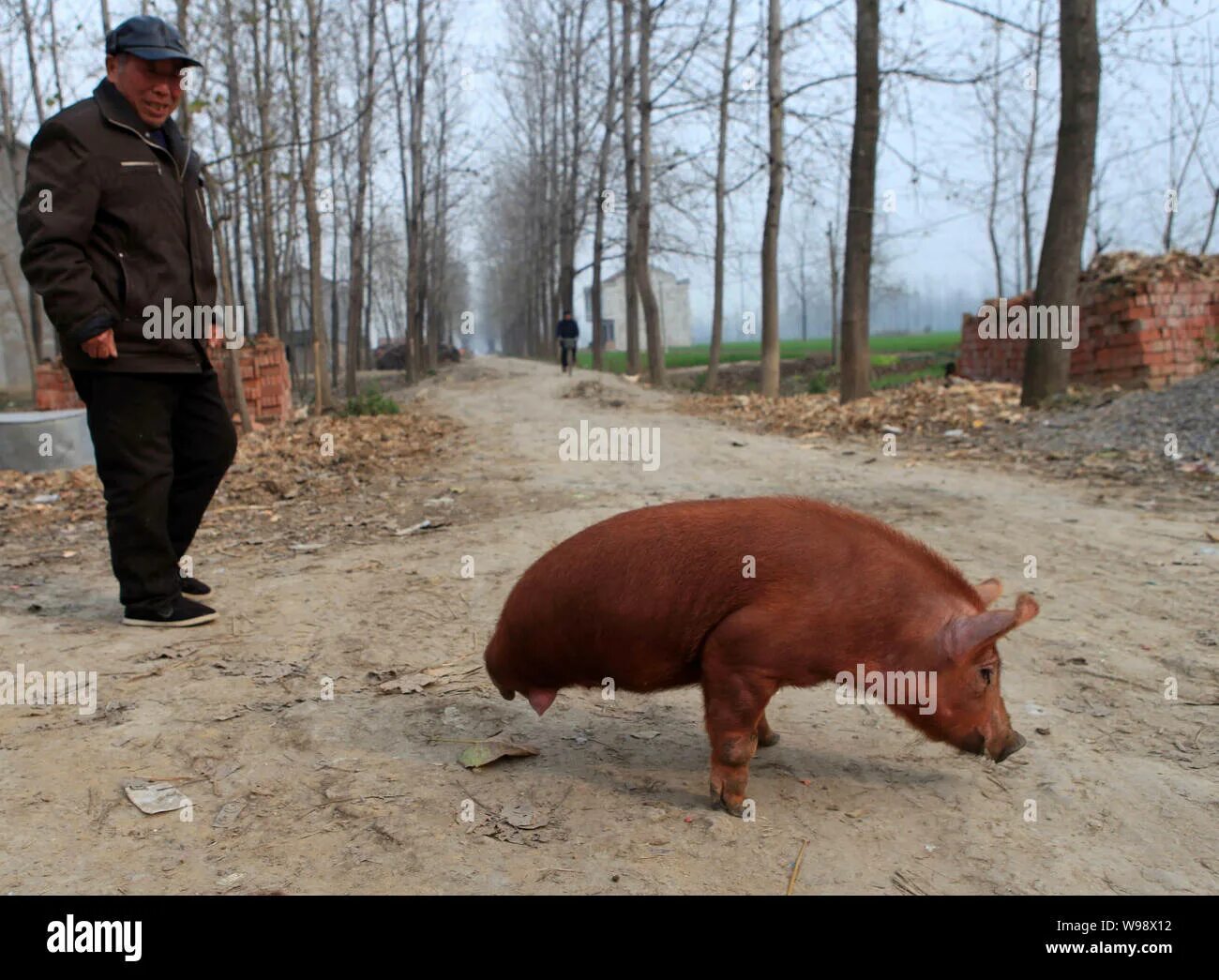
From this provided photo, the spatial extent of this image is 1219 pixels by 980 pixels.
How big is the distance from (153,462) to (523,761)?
224cm

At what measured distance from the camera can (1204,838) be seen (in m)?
2.67

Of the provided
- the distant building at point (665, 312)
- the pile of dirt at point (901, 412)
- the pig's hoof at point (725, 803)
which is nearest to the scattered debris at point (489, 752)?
the pig's hoof at point (725, 803)

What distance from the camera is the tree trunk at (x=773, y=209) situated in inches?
741

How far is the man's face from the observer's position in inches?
161

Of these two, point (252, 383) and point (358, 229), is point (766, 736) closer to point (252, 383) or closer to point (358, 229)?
point (252, 383)

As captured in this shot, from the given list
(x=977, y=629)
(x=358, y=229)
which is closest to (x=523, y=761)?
(x=977, y=629)

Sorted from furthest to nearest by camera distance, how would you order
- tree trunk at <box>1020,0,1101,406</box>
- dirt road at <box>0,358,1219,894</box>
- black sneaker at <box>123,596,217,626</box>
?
tree trunk at <box>1020,0,1101,406</box> < black sneaker at <box>123,596,217,626</box> < dirt road at <box>0,358,1219,894</box>

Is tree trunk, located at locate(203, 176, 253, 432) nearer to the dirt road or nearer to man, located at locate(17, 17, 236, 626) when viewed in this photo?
the dirt road

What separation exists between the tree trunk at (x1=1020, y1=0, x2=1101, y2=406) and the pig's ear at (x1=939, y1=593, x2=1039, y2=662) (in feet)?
34.7

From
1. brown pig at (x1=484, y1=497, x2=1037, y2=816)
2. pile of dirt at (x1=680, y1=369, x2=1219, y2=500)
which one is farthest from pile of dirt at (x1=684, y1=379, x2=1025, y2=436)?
brown pig at (x1=484, y1=497, x2=1037, y2=816)

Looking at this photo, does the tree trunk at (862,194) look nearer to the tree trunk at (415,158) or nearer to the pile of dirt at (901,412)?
the pile of dirt at (901,412)

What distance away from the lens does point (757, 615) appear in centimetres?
263

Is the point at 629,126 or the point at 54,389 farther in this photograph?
the point at 629,126

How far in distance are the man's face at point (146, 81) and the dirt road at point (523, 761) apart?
7.71ft
